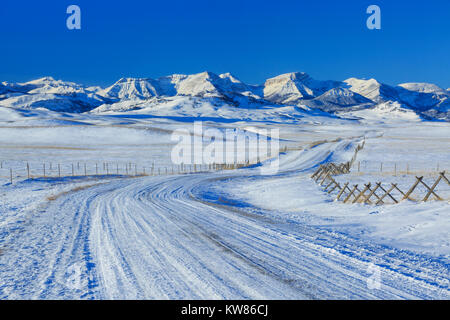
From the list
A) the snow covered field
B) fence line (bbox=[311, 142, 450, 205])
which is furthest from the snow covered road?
fence line (bbox=[311, 142, 450, 205])

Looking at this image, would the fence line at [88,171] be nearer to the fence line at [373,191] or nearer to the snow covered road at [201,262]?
the fence line at [373,191]

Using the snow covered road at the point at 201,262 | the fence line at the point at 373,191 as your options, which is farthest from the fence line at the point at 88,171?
the snow covered road at the point at 201,262

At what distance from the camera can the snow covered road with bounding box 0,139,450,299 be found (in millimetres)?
7605

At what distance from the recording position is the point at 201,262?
9.49 m

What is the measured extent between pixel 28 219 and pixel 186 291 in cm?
1114

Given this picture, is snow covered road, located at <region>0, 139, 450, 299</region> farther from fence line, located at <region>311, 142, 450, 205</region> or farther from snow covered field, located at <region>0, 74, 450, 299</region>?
fence line, located at <region>311, 142, 450, 205</region>

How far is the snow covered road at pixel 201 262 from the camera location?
25.0 feet

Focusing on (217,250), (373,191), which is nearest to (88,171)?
(373,191)

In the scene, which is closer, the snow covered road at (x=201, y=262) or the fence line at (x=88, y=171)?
the snow covered road at (x=201, y=262)

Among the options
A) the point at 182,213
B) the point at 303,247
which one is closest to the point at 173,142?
the point at 182,213

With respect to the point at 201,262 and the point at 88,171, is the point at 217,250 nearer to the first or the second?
the point at 201,262

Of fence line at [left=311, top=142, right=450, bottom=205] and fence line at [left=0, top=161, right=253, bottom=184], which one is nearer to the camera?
fence line at [left=311, top=142, right=450, bottom=205]

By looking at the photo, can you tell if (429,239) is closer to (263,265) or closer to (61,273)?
(263,265)

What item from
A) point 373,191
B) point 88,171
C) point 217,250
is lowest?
point 88,171
